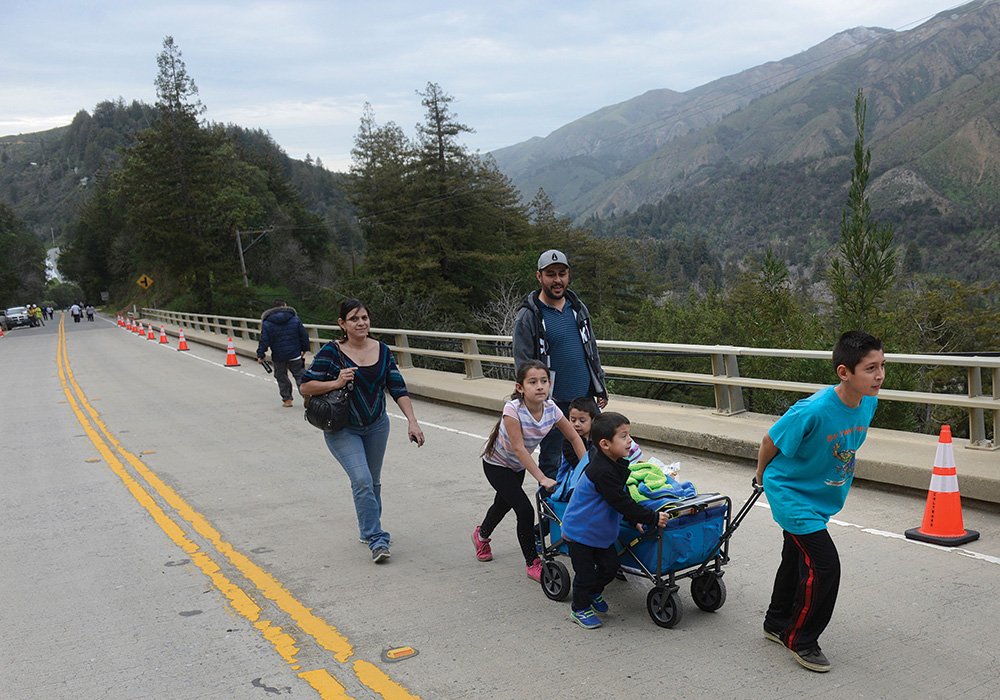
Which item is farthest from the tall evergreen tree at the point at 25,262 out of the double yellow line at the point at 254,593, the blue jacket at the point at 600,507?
the blue jacket at the point at 600,507

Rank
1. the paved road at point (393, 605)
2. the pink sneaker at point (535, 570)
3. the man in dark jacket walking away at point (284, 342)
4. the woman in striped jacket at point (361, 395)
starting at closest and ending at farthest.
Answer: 1. the paved road at point (393, 605)
2. the pink sneaker at point (535, 570)
3. the woman in striped jacket at point (361, 395)
4. the man in dark jacket walking away at point (284, 342)

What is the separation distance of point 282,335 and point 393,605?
32.0 feet

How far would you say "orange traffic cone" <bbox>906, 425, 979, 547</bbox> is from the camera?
5535 millimetres

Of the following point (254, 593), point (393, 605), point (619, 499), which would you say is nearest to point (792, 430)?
point (619, 499)

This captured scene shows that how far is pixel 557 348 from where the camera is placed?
18.9ft

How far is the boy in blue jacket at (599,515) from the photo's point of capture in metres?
4.25

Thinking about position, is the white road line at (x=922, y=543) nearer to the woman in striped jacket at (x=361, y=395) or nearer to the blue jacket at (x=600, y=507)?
the blue jacket at (x=600, y=507)

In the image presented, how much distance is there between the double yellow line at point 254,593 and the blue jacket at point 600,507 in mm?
1285

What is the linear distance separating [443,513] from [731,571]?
278 cm

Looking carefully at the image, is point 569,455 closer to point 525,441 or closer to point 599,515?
point 525,441

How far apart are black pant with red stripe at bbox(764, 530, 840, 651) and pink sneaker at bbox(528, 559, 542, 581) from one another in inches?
67.0

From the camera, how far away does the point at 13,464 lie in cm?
1035

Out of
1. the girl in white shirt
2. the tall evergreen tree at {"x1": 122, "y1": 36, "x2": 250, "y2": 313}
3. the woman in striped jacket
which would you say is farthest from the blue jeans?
the tall evergreen tree at {"x1": 122, "y1": 36, "x2": 250, "y2": 313}

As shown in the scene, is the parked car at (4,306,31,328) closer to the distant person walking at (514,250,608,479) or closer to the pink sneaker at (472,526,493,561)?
the pink sneaker at (472,526,493,561)
